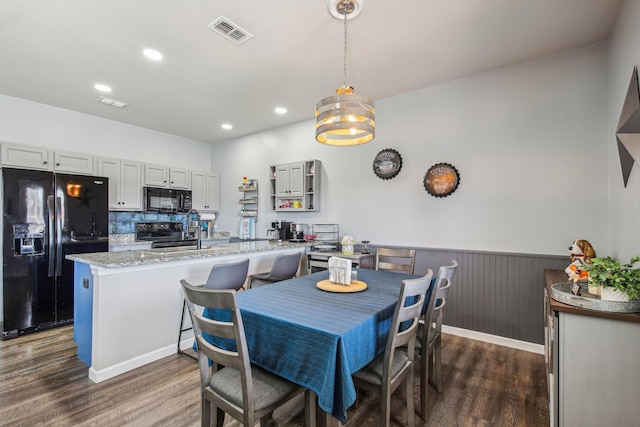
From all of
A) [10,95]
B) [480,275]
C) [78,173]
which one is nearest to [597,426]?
[480,275]

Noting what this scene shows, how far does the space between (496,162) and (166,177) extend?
16.9 feet

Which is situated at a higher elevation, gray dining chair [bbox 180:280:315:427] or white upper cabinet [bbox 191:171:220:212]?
white upper cabinet [bbox 191:171:220:212]

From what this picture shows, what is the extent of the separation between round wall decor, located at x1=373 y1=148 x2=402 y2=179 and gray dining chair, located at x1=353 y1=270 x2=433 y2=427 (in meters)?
2.46

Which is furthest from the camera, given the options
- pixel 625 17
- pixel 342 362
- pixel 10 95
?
pixel 10 95

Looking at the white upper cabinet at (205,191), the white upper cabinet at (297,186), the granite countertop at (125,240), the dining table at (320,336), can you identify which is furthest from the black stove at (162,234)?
the dining table at (320,336)

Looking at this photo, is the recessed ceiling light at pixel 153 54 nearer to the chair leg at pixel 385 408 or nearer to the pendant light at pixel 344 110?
the pendant light at pixel 344 110

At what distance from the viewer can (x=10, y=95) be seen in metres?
3.94

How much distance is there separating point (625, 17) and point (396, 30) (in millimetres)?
1639

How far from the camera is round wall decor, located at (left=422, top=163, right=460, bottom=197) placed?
138 inches

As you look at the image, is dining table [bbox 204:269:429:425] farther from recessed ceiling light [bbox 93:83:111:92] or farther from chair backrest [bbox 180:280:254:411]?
recessed ceiling light [bbox 93:83:111:92]

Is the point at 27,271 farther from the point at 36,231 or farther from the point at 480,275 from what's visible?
the point at 480,275

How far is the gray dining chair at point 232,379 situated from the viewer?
128 centimetres

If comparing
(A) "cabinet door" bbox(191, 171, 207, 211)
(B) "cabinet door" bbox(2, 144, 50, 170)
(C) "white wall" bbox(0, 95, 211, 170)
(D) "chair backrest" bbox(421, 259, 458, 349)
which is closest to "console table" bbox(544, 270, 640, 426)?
(D) "chair backrest" bbox(421, 259, 458, 349)

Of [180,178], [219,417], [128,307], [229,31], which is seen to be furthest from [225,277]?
[180,178]
